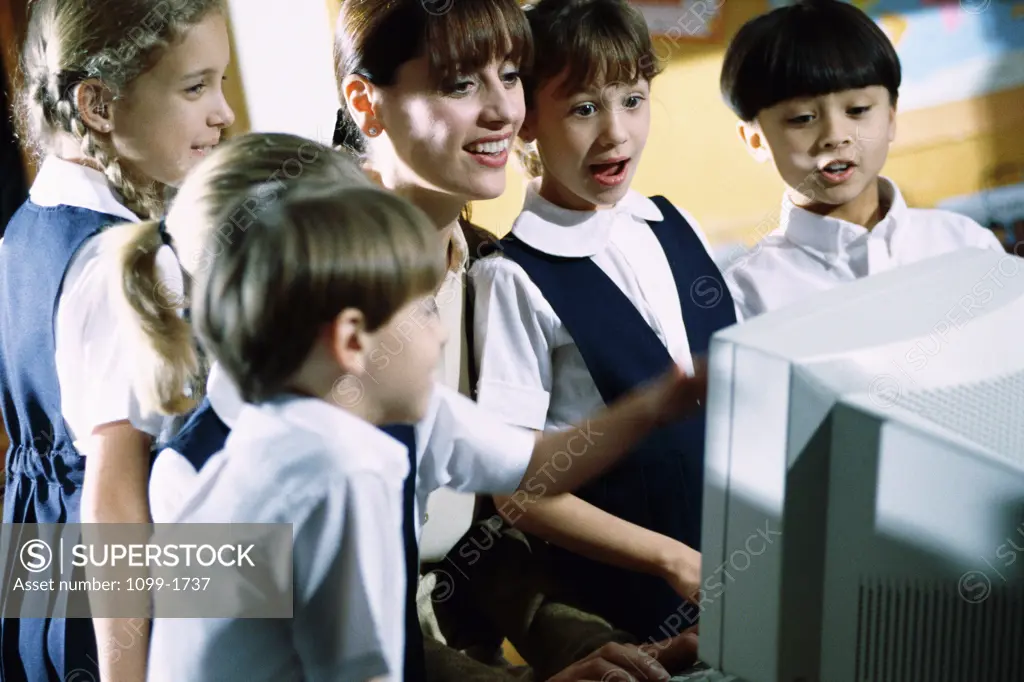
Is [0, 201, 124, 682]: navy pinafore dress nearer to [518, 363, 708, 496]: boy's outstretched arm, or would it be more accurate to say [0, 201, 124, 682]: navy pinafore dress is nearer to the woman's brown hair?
the woman's brown hair

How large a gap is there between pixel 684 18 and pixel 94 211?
2.45ft

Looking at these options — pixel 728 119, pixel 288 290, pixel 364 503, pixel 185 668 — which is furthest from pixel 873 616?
pixel 728 119

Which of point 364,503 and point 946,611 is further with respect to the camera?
point 364,503

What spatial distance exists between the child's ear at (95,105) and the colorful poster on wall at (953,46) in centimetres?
100

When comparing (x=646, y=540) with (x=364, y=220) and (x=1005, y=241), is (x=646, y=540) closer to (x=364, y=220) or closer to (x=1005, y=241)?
(x=364, y=220)

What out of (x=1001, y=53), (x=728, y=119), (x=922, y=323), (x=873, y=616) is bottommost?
(x=873, y=616)

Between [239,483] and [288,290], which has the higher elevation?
[288,290]

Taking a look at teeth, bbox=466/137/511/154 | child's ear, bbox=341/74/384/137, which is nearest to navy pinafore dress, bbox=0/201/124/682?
child's ear, bbox=341/74/384/137

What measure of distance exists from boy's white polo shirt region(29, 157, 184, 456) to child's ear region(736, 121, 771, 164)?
31.0 inches

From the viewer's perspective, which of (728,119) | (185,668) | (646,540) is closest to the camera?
(185,668)

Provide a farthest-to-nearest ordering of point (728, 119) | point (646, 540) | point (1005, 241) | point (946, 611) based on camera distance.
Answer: point (1005, 241) < point (728, 119) < point (646, 540) < point (946, 611)

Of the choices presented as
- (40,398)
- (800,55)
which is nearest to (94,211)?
(40,398)

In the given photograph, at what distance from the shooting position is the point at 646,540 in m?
1.38

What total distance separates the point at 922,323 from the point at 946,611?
0.73ft
